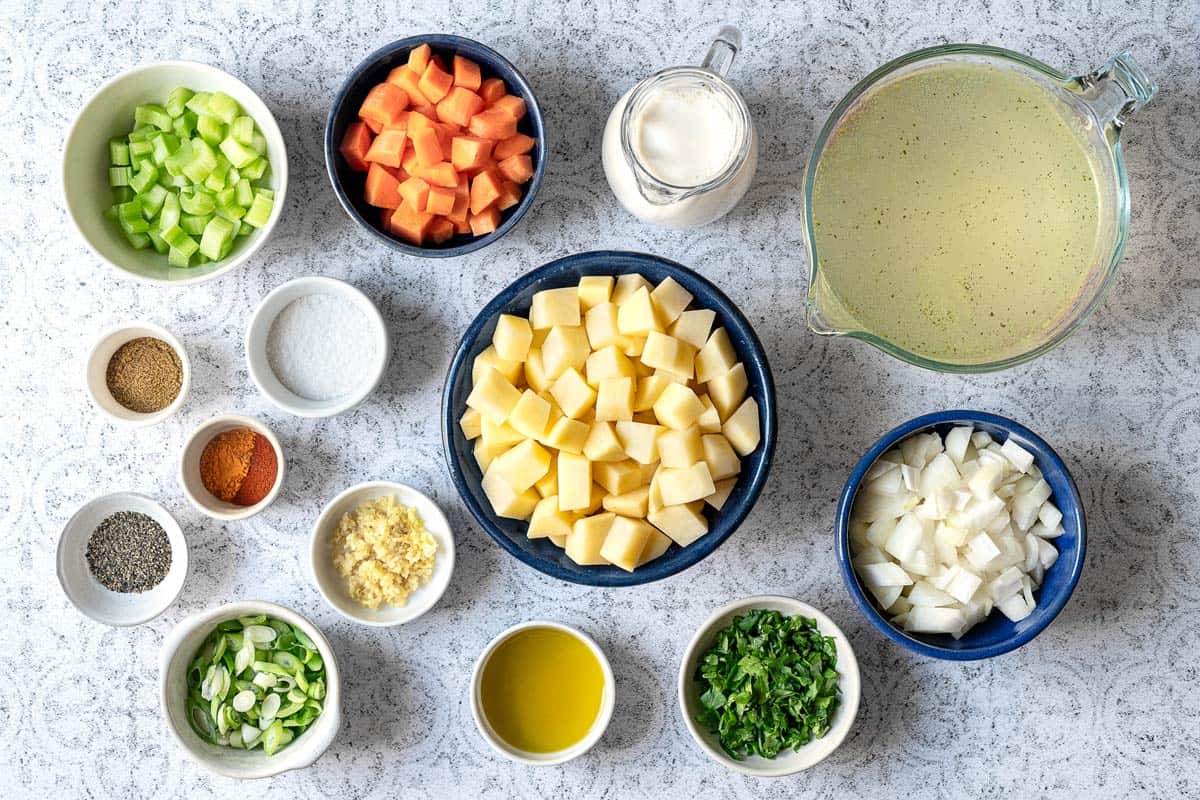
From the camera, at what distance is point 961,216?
1.63m

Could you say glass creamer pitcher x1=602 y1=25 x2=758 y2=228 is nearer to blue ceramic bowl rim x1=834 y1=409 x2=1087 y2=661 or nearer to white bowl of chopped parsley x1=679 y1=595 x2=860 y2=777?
blue ceramic bowl rim x1=834 y1=409 x2=1087 y2=661

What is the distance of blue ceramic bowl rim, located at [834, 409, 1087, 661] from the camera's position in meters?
1.71

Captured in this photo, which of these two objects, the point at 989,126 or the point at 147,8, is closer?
the point at 989,126

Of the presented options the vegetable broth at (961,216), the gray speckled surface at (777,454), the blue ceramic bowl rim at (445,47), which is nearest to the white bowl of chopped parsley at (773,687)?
the gray speckled surface at (777,454)

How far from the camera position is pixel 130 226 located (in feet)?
→ 6.05

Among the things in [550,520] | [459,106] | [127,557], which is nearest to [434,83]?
[459,106]

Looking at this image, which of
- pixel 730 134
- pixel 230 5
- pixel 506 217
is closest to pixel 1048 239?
pixel 730 134

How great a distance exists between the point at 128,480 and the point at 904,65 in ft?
5.27

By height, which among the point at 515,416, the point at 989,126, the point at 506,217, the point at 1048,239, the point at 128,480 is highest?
the point at 989,126

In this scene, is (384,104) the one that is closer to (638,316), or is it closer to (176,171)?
(176,171)

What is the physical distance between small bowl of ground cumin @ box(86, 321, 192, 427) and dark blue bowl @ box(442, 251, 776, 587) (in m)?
0.53

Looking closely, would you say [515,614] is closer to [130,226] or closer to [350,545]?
[350,545]

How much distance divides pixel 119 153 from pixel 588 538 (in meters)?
1.11

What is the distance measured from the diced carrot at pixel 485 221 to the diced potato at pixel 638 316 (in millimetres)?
292
